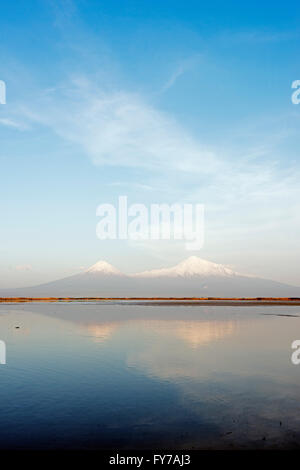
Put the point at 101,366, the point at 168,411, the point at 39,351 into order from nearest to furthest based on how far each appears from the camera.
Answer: the point at 168,411 < the point at 101,366 < the point at 39,351

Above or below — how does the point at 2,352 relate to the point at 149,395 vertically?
below

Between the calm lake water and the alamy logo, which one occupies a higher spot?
Result: the calm lake water

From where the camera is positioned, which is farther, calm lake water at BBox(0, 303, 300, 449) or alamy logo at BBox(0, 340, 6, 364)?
alamy logo at BBox(0, 340, 6, 364)

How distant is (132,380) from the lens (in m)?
23.3

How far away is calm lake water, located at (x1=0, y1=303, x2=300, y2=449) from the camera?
47.9 ft

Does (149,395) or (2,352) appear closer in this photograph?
(149,395)

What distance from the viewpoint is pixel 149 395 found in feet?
66.5

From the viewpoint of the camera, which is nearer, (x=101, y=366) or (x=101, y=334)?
(x=101, y=366)

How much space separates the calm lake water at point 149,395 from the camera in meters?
14.6

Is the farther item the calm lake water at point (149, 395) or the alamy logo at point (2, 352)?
the alamy logo at point (2, 352)
